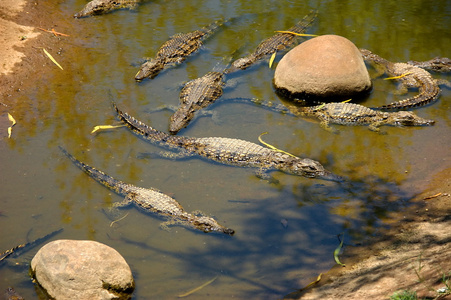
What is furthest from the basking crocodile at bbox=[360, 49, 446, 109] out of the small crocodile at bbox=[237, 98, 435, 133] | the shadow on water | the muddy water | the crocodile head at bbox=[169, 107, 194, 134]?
the crocodile head at bbox=[169, 107, 194, 134]

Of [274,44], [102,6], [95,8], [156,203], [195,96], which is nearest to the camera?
[156,203]

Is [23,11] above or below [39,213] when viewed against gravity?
above

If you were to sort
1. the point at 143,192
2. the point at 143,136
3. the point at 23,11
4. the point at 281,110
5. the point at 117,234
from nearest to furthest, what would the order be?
1. the point at 117,234
2. the point at 143,192
3. the point at 143,136
4. the point at 281,110
5. the point at 23,11

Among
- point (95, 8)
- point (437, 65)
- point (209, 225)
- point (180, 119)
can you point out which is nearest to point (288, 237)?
point (209, 225)

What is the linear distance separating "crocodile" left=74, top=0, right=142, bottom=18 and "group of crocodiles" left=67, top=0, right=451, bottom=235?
6.95ft

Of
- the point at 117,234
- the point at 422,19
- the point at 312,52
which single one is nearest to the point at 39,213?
the point at 117,234

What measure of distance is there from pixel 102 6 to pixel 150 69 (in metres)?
3.15

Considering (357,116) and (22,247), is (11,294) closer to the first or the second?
(22,247)

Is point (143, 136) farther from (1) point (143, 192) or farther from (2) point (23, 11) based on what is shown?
(2) point (23, 11)

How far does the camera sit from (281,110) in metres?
7.41

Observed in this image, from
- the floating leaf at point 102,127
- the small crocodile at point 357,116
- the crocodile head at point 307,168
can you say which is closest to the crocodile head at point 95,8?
the floating leaf at point 102,127

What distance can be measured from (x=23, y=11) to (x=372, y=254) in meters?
Answer: 8.64

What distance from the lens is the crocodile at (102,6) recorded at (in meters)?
10.2

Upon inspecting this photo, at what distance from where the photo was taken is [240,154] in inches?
250
